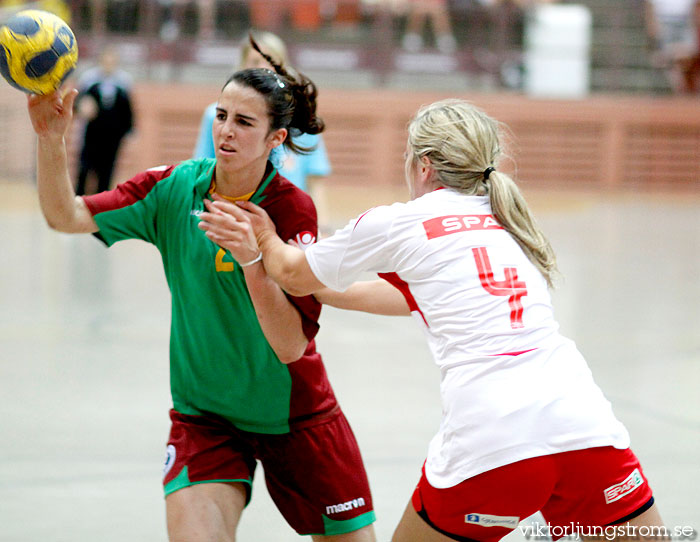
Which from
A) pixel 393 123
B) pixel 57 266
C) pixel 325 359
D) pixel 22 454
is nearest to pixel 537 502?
pixel 22 454

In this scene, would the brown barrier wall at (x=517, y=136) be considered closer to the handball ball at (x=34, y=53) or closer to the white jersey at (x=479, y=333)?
the handball ball at (x=34, y=53)

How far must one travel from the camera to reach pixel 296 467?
2.74 m

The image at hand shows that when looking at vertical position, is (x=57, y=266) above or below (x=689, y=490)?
below

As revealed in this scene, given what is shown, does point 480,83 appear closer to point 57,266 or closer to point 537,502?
point 57,266

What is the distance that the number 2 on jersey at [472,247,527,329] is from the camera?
2.25 metres

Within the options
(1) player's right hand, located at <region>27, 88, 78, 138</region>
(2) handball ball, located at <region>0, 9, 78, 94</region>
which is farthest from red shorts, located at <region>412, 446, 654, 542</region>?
(2) handball ball, located at <region>0, 9, 78, 94</region>

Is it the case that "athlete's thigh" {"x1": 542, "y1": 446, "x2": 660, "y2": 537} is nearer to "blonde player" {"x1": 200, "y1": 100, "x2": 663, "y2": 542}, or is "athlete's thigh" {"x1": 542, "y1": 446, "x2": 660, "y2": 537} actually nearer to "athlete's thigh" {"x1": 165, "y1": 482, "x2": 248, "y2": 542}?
"blonde player" {"x1": 200, "y1": 100, "x2": 663, "y2": 542}

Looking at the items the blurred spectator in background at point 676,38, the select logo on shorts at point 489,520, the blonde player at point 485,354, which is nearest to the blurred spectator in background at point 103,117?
the blonde player at point 485,354

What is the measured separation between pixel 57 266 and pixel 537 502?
25.6ft

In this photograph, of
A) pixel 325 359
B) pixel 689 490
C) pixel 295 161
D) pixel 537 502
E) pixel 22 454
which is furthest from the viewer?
pixel 325 359

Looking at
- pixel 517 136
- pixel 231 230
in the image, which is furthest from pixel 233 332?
pixel 517 136

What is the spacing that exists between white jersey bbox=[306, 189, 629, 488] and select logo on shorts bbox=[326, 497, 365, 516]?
550mm

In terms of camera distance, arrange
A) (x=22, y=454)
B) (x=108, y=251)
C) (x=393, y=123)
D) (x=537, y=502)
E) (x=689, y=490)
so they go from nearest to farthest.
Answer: (x=537, y=502) → (x=689, y=490) → (x=22, y=454) → (x=108, y=251) → (x=393, y=123)

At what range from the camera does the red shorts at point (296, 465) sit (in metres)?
2.72
